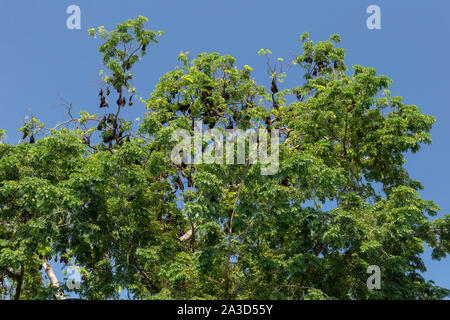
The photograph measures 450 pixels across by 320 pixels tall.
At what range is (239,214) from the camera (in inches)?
419

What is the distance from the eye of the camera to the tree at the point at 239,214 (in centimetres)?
1033

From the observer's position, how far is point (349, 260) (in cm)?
1141

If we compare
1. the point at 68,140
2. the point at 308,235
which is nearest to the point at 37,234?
the point at 68,140

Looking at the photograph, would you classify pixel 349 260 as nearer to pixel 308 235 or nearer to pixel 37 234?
pixel 308 235

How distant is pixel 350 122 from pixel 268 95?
138 inches

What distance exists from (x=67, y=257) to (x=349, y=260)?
7.56 metres

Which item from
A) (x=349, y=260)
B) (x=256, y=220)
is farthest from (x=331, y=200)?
(x=256, y=220)

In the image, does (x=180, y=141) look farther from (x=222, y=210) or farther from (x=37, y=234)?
(x=37, y=234)

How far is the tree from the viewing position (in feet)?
33.9

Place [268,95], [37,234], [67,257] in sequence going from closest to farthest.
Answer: [37,234]
[67,257]
[268,95]
